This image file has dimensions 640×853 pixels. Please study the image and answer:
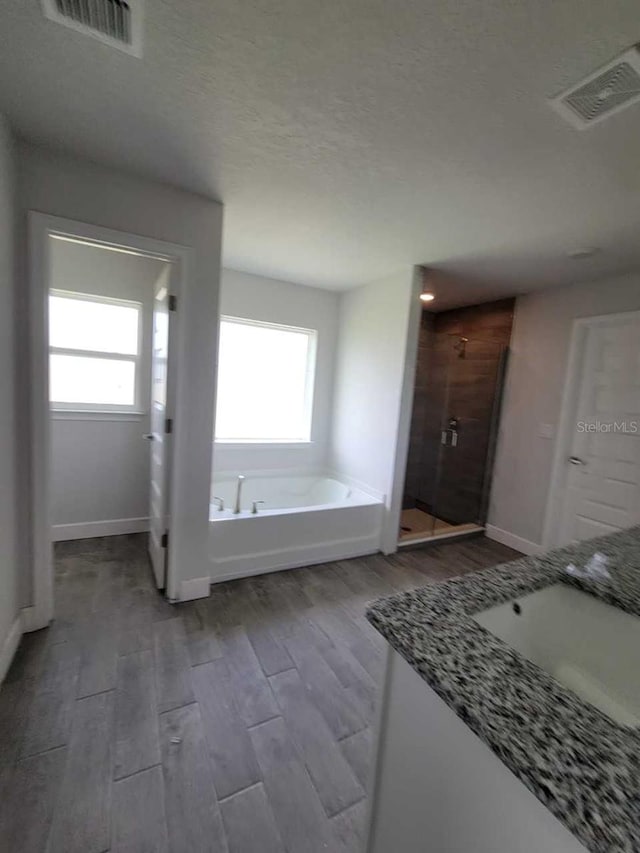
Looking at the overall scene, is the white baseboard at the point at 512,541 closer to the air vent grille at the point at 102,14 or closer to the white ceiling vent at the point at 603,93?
the white ceiling vent at the point at 603,93

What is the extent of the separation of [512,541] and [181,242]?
3.68 metres

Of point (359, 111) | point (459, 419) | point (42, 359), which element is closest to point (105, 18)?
point (359, 111)

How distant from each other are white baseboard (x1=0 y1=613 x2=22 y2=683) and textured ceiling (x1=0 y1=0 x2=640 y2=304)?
228cm

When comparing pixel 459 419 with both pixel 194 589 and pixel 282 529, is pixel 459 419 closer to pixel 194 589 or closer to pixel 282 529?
pixel 282 529

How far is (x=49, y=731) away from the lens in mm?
1379

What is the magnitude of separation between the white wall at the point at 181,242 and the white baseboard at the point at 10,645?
0.42 feet

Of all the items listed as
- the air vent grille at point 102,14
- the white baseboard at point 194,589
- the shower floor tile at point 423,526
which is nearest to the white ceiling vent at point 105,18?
the air vent grille at point 102,14

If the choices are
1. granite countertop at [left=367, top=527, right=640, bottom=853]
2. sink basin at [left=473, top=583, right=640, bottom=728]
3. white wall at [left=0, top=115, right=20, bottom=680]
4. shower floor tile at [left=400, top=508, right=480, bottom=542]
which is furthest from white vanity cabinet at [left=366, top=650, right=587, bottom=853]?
shower floor tile at [left=400, top=508, right=480, bottom=542]

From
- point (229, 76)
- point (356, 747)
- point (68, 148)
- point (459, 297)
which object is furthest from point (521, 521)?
point (68, 148)

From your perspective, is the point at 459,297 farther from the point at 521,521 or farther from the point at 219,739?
the point at 219,739

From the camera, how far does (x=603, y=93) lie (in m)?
1.13

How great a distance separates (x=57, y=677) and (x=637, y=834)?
6.84 feet

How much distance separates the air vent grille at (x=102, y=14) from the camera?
99 cm

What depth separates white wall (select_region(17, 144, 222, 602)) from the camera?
171 centimetres
